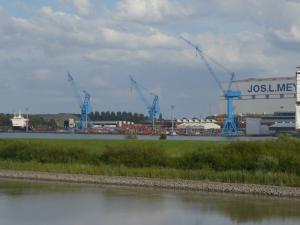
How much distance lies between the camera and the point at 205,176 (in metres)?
31.8

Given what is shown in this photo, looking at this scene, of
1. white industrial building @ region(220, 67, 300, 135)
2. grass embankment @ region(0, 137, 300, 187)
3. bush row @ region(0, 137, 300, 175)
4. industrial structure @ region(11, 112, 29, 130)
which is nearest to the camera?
grass embankment @ region(0, 137, 300, 187)

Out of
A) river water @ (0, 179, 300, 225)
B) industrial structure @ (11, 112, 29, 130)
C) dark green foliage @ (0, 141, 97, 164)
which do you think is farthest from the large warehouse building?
river water @ (0, 179, 300, 225)

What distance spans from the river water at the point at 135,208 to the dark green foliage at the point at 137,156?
17.3ft

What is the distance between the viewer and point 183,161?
34.5 metres

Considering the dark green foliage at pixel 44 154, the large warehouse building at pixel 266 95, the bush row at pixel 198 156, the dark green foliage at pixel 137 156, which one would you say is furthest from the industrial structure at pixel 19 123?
the dark green foliage at pixel 137 156

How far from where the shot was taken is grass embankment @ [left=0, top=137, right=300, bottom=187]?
1211 inches

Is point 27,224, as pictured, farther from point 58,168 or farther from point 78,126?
point 78,126

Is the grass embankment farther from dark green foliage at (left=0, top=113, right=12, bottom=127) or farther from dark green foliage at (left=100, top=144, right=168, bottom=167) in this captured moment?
dark green foliage at (left=0, top=113, right=12, bottom=127)

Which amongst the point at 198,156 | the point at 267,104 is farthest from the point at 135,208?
the point at 267,104

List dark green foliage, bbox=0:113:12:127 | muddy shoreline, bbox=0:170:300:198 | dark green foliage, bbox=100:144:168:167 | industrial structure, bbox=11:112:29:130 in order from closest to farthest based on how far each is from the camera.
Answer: muddy shoreline, bbox=0:170:300:198
dark green foliage, bbox=100:144:168:167
industrial structure, bbox=11:112:29:130
dark green foliage, bbox=0:113:12:127

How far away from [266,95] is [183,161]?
307 ft

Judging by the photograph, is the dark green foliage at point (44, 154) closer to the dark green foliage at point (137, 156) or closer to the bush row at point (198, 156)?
the bush row at point (198, 156)

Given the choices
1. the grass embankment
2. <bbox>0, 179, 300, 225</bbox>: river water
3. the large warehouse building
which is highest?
the large warehouse building

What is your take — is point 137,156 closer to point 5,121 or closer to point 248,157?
point 248,157
